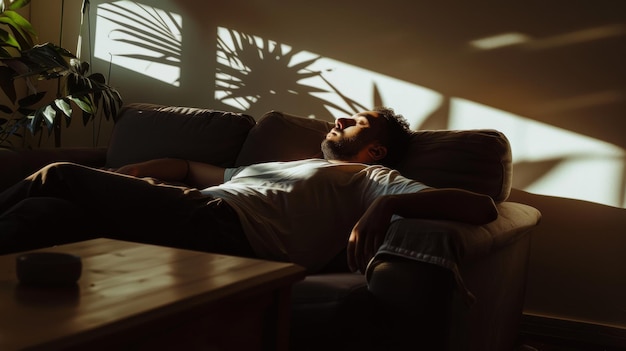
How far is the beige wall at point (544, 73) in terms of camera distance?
2.77 metres

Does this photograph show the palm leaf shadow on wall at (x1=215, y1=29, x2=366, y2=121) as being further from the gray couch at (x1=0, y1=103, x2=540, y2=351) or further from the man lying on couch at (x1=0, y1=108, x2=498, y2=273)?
the man lying on couch at (x1=0, y1=108, x2=498, y2=273)

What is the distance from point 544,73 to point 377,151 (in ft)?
2.58

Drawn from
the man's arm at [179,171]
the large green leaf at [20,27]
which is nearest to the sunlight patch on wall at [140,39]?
the large green leaf at [20,27]

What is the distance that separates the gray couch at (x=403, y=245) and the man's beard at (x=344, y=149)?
0.16 meters

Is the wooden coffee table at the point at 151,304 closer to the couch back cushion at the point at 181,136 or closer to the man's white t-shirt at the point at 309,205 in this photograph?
the man's white t-shirt at the point at 309,205

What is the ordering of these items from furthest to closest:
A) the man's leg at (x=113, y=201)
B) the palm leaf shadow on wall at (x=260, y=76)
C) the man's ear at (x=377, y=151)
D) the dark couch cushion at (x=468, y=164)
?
the palm leaf shadow on wall at (x=260, y=76)
the man's ear at (x=377, y=151)
the dark couch cushion at (x=468, y=164)
the man's leg at (x=113, y=201)

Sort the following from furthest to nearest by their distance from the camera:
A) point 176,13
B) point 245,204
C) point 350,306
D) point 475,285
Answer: point 176,13, point 245,204, point 475,285, point 350,306

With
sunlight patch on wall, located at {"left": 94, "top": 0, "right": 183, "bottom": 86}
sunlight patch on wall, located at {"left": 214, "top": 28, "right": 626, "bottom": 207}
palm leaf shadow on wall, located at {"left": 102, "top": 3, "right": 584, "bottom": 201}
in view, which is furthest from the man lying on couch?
sunlight patch on wall, located at {"left": 94, "top": 0, "right": 183, "bottom": 86}

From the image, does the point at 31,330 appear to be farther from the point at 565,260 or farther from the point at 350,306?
the point at 565,260

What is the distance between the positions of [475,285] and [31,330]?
1241 mm

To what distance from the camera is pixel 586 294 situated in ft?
9.27

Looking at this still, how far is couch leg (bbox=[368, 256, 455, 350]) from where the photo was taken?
1.66 metres

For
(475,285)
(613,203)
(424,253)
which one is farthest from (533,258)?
(424,253)

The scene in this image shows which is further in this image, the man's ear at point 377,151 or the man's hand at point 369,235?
the man's ear at point 377,151
